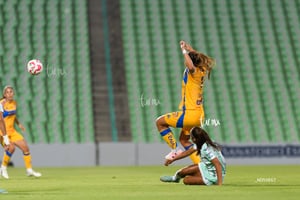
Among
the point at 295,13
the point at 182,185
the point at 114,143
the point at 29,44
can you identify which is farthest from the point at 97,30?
the point at 182,185

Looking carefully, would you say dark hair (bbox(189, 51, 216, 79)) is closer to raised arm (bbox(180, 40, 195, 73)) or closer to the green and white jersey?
raised arm (bbox(180, 40, 195, 73))

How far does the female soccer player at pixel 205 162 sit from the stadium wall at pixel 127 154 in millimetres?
11254

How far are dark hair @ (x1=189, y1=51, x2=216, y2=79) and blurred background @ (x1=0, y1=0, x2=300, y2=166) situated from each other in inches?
446

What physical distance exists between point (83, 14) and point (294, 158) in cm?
1009

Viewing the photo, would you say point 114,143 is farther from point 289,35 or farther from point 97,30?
point 289,35

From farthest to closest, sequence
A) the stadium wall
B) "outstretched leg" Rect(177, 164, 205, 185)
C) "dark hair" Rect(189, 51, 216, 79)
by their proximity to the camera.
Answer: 1. the stadium wall
2. "dark hair" Rect(189, 51, 216, 79)
3. "outstretched leg" Rect(177, 164, 205, 185)

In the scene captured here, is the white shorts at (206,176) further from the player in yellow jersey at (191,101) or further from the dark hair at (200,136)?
the player in yellow jersey at (191,101)

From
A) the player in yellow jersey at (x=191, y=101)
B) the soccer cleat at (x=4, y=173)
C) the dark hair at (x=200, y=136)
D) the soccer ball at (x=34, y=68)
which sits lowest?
the soccer cleat at (x=4, y=173)

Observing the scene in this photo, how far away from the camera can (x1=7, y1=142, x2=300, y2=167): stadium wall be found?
23219 millimetres

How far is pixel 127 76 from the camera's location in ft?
91.4

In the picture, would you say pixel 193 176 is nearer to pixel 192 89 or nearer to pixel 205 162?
pixel 205 162

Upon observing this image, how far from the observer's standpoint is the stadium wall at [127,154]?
76.2ft

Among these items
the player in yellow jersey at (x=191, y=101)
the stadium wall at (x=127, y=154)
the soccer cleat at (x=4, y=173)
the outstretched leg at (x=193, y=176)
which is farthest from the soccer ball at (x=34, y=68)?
the stadium wall at (x=127, y=154)

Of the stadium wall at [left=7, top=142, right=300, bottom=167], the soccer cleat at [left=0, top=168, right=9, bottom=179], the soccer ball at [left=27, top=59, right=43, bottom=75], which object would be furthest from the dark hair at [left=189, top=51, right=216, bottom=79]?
the stadium wall at [left=7, top=142, right=300, bottom=167]
